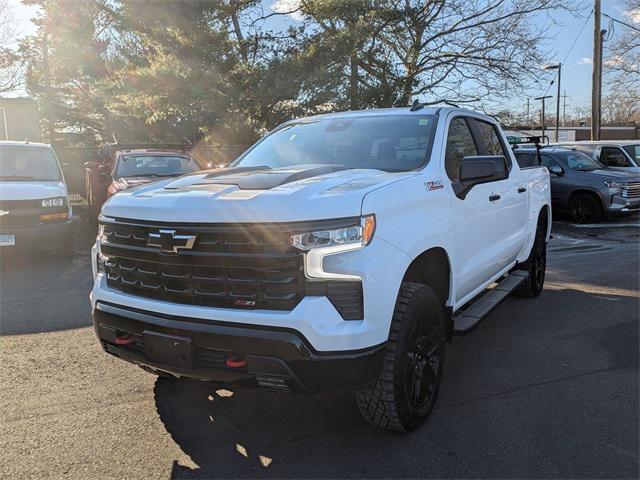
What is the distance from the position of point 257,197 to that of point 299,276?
1.49 ft

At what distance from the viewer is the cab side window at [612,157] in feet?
47.3

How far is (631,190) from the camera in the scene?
12.5 m

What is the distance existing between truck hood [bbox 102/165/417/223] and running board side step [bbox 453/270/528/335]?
1153 mm

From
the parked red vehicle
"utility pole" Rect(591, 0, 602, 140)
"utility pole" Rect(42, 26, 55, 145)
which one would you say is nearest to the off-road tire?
the parked red vehicle

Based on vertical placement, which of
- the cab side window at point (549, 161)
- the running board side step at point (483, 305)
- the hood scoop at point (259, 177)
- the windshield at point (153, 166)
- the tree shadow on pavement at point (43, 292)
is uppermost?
the hood scoop at point (259, 177)

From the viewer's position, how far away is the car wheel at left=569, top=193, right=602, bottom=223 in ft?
42.0

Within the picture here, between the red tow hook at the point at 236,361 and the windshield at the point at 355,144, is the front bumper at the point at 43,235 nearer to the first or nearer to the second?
the windshield at the point at 355,144

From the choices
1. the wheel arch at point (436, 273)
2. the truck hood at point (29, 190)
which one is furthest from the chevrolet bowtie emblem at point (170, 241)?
the truck hood at point (29, 190)

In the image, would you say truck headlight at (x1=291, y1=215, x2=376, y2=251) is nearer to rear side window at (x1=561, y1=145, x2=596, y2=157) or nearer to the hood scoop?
the hood scoop

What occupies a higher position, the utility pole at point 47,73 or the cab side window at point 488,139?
the utility pole at point 47,73

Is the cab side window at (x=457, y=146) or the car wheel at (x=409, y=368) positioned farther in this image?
the cab side window at (x=457, y=146)

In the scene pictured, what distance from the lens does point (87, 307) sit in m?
5.97

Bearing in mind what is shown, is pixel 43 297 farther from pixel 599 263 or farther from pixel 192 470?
pixel 599 263

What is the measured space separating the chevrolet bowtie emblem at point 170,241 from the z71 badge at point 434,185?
148cm
